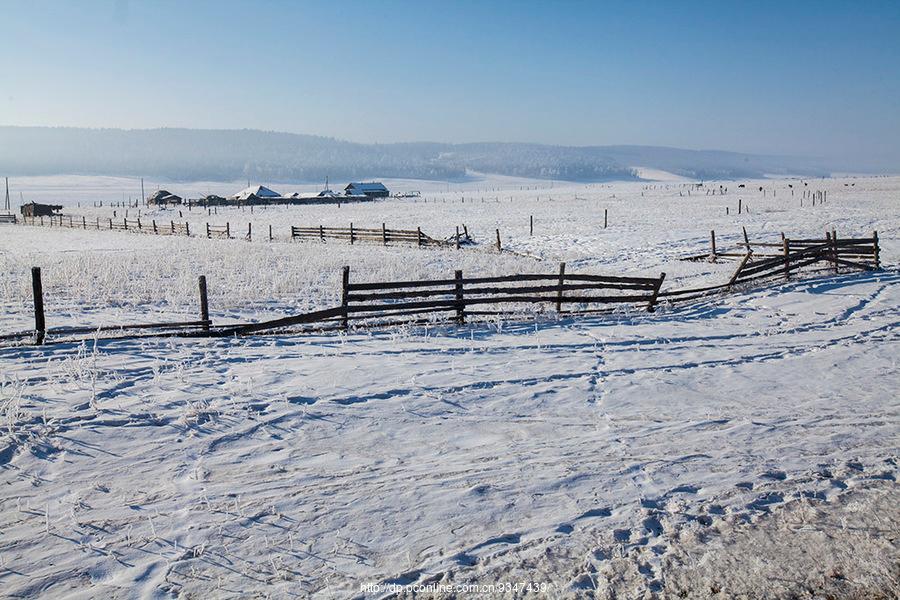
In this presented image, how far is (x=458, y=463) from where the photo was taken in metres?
6.53

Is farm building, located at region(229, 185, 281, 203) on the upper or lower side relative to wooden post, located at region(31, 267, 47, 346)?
upper

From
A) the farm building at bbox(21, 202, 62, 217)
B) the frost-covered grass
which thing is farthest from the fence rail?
the farm building at bbox(21, 202, 62, 217)

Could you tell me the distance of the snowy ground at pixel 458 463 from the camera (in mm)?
4781

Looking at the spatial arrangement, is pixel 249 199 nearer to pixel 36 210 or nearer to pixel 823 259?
pixel 36 210

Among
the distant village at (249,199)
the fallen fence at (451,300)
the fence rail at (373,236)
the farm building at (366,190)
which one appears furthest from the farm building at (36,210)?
the fallen fence at (451,300)

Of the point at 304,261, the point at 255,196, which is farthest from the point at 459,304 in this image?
the point at 255,196

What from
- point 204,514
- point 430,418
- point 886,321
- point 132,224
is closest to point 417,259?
point 886,321

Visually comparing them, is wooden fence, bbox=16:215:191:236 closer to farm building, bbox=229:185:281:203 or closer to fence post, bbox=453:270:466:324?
farm building, bbox=229:185:281:203

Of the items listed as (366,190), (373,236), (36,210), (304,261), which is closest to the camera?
(304,261)

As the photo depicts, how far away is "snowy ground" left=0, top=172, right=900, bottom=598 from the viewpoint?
4781 mm

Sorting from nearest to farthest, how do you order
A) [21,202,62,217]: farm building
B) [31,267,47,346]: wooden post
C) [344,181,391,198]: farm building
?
[31,267,47,346]: wooden post
[21,202,62,217]: farm building
[344,181,391,198]: farm building

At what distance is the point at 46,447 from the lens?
21.6 feet

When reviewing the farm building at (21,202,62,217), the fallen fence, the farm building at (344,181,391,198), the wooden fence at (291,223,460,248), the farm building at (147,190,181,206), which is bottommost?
the fallen fence

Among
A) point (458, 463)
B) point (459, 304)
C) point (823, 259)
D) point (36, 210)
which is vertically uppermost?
point (36, 210)
